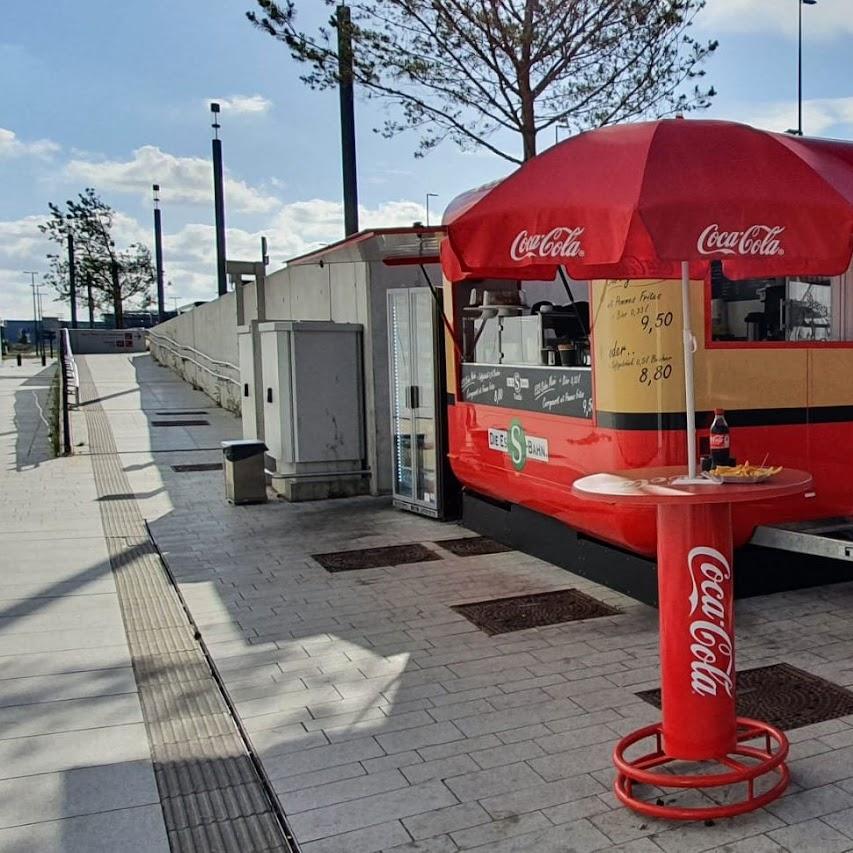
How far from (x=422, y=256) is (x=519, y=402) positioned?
1.83m

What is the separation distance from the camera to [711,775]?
3324 mm

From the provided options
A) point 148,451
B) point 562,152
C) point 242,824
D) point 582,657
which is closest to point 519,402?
point 582,657

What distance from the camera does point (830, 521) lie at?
5.45 meters

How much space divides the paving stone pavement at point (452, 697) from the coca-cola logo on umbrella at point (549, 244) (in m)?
1.98

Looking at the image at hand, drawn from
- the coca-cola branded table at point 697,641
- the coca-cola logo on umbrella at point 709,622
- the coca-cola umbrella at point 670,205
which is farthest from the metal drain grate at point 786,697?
the coca-cola umbrella at point 670,205

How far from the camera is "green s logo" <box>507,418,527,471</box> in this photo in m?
6.58

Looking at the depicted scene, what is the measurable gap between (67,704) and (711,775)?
2.93 m

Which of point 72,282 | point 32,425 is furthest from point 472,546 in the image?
point 72,282

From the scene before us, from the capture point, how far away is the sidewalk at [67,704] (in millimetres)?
3279

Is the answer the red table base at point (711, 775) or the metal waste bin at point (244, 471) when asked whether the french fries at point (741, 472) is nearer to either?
the red table base at point (711, 775)

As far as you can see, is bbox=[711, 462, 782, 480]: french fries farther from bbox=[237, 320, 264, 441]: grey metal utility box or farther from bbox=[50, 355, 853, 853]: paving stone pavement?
bbox=[237, 320, 264, 441]: grey metal utility box

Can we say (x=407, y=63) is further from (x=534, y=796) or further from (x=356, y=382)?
(x=534, y=796)

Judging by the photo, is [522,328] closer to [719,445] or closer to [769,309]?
[769,309]

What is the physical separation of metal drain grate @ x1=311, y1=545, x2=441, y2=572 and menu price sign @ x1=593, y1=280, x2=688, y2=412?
Answer: 2.26m
